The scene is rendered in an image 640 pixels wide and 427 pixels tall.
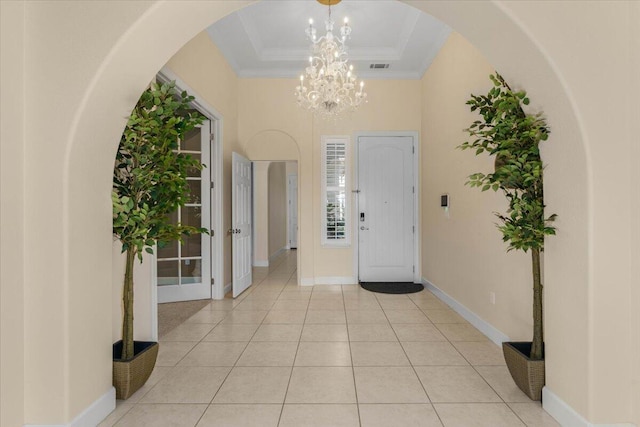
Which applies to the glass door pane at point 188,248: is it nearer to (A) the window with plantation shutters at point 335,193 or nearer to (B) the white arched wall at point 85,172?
(A) the window with plantation shutters at point 335,193

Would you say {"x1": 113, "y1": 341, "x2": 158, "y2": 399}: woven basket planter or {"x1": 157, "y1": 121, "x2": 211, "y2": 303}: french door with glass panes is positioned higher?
{"x1": 157, "y1": 121, "x2": 211, "y2": 303}: french door with glass panes

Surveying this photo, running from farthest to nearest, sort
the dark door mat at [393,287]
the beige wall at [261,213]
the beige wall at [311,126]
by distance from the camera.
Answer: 1. the beige wall at [261,213]
2. the beige wall at [311,126]
3. the dark door mat at [393,287]

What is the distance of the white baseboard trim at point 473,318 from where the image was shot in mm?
3070

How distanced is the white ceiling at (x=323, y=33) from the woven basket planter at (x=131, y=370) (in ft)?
11.8

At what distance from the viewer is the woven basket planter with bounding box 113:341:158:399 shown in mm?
2145

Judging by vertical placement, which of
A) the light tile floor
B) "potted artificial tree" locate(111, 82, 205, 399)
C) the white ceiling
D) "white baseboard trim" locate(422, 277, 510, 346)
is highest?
the white ceiling

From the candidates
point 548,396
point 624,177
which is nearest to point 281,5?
point 624,177

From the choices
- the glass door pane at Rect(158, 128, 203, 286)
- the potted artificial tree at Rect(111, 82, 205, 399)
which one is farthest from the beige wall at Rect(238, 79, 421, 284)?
the potted artificial tree at Rect(111, 82, 205, 399)

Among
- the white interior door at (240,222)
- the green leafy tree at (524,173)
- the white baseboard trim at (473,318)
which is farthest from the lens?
the white interior door at (240,222)

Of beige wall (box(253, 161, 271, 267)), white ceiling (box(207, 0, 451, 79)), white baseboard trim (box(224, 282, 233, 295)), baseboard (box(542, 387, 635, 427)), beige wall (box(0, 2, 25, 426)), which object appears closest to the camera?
beige wall (box(0, 2, 25, 426))

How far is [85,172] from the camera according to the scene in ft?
6.19

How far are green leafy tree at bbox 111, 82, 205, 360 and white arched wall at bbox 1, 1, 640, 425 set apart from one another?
10.7 inches

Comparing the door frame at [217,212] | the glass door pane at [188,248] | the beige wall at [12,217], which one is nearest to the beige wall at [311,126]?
the door frame at [217,212]

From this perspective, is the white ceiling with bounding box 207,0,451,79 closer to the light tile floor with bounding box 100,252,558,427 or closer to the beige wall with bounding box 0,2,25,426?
the beige wall with bounding box 0,2,25,426
